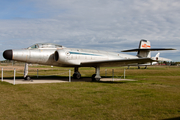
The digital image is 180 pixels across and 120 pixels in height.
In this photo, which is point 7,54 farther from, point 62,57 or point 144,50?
point 144,50

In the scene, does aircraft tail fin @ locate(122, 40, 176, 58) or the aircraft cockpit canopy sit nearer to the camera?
the aircraft cockpit canopy

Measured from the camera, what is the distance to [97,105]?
20.8ft

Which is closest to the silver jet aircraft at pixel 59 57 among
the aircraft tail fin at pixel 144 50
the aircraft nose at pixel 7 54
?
the aircraft nose at pixel 7 54

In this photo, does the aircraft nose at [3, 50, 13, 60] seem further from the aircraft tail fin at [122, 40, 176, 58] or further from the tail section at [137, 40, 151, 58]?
the tail section at [137, 40, 151, 58]

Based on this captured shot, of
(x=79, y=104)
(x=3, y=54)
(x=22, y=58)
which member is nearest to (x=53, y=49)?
(x=22, y=58)

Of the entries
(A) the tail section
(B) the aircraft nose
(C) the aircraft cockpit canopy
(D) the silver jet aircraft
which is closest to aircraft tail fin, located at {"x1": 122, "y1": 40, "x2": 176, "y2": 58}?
(A) the tail section

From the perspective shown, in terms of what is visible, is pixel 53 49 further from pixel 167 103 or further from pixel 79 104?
pixel 167 103

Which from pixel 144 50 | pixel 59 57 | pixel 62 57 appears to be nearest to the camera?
pixel 59 57

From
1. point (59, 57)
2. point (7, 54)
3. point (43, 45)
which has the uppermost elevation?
A: point (43, 45)

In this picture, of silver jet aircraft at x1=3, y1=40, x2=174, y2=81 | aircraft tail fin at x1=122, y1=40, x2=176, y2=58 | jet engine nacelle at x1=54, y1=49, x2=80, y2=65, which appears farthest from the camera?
aircraft tail fin at x1=122, y1=40, x2=176, y2=58

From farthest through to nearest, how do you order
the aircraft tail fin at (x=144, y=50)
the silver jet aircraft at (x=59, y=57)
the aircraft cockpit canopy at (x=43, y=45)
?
1. the aircraft tail fin at (x=144, y=50)
2. the aircraft cockpit canopy at (x=43, y=45)
3. the silver jet aircraft at (x=59, y=57)

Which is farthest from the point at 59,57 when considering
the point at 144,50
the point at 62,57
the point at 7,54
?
the point at 144,50

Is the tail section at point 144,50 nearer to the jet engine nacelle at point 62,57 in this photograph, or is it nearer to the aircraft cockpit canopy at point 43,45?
the jet engine nacelle at point 62,57

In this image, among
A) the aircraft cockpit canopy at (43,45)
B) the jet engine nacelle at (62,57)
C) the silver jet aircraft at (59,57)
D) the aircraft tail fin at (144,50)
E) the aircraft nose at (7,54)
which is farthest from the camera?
the aircraft tail fin at (144,50)
